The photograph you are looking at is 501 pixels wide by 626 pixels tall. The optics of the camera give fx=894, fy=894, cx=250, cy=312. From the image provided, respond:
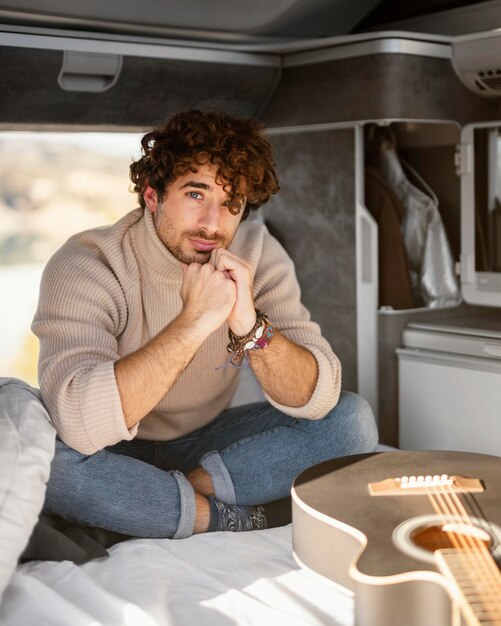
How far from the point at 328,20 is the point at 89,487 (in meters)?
2.09

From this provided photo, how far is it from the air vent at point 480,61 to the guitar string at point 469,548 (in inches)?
70.2

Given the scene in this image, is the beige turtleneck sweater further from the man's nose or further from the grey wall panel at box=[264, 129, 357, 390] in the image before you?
the grey wall panel at box=[264, 129, 357, 390]

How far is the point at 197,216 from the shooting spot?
89.7 inches

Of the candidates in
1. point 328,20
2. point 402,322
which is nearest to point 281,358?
point 402,322

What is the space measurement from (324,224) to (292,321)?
3.09 ft

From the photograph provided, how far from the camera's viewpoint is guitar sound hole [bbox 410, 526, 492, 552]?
4.92 ft

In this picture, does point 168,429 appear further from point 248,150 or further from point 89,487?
point 248,150

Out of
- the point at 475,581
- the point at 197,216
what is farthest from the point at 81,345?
the point at 475,581

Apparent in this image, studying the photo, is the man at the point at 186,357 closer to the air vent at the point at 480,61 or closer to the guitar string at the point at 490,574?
the guitar string at the point at 490,574

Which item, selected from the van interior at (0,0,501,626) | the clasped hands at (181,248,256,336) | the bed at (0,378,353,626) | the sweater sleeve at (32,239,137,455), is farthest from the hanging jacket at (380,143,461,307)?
the bed at (0,378,353,626)

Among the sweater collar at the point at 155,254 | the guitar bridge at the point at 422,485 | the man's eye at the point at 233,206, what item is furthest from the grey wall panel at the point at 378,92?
the guitar bridge at the point at 422,485

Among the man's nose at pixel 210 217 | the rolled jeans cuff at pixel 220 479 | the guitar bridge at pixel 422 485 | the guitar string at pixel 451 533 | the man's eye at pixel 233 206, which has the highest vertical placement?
the man's eye at pixel 233 206

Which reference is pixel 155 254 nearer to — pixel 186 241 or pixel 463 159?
pixel 186 241

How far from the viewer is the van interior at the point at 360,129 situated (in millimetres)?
2879
